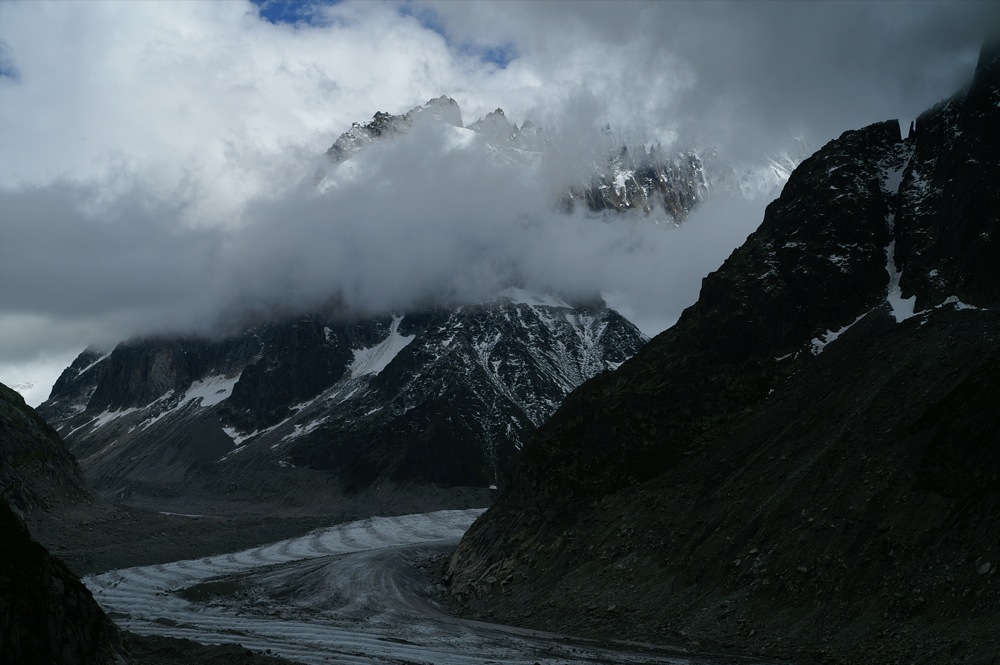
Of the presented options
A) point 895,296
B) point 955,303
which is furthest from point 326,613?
point 955,303

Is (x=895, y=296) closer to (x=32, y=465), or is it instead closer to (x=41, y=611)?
(x=41, y=611)

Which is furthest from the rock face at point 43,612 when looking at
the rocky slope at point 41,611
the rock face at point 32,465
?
the rock face at point 32,465

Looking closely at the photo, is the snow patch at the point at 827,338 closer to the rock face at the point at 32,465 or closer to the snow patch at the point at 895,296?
the snow patch at the point at 895,296

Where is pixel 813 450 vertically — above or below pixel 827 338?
below

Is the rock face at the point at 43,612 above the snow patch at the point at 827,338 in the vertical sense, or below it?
below

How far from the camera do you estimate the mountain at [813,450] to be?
51.7m

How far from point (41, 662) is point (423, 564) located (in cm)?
8484

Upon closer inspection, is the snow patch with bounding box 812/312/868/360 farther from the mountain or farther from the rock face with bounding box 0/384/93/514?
the rock face with bounding box 0/384/93/514

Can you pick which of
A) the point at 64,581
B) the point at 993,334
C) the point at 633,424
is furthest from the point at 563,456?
the point at 64,581

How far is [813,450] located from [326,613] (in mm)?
48363

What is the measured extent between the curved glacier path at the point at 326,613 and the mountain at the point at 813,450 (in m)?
5.54

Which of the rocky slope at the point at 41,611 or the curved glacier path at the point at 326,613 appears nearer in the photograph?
the rocky slope at the point at 41,611

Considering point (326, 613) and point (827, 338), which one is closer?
point (326, 613)

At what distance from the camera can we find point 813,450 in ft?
225
